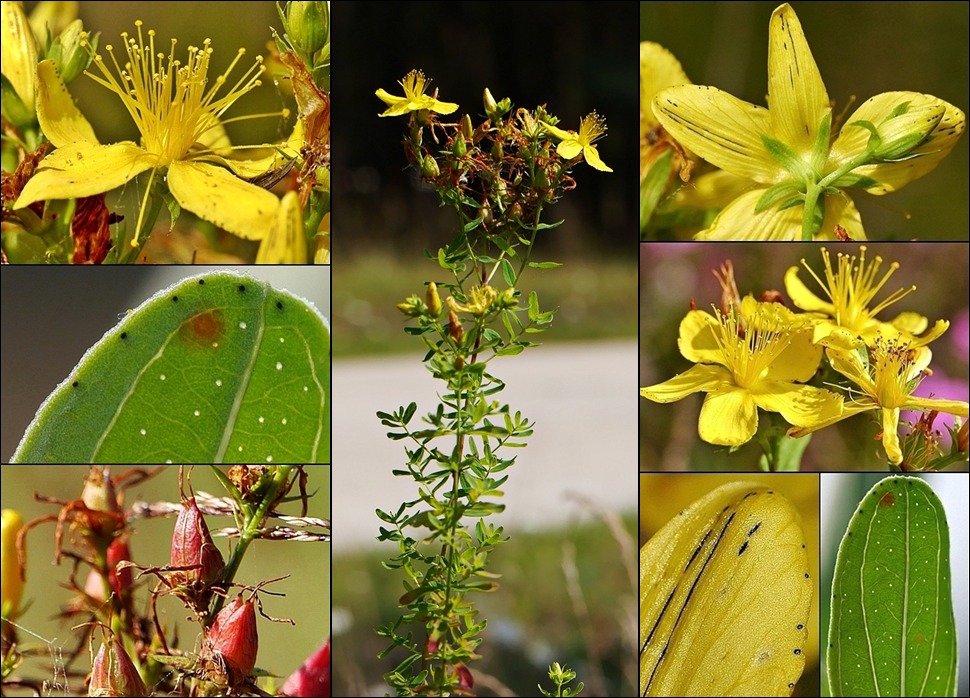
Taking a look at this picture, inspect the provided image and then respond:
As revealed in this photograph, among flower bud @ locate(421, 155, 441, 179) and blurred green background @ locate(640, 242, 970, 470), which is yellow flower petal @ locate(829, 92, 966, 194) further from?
flower bud @ locate(421, 155, 441, 179)

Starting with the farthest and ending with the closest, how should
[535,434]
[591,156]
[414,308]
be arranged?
1. [535,434]
2. [591,156]
3. [414,308]

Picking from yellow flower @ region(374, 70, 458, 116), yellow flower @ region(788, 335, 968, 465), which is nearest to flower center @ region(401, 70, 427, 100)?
yellow flower @ region(374, 70, 458, 116)

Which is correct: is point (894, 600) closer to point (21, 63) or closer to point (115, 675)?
point (115, 675)

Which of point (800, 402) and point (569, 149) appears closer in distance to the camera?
point (569, 149)

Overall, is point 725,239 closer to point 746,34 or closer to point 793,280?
point 793,280

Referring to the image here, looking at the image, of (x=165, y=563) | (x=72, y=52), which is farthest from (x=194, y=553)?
(x=72, y=52)

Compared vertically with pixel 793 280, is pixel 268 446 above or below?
below

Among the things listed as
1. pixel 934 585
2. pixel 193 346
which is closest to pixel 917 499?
pixel 934 585
